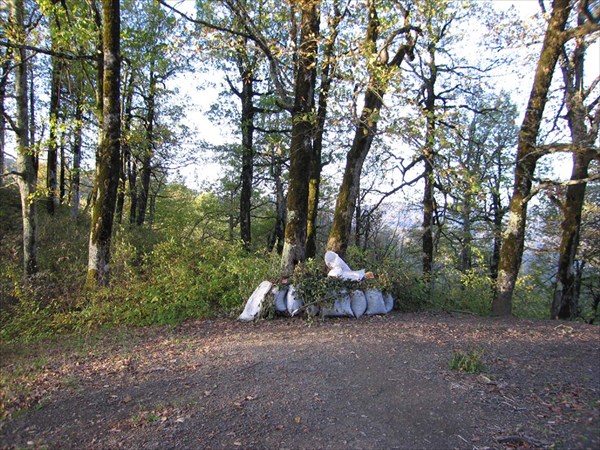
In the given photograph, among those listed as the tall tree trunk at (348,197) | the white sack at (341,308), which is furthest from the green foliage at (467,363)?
the tall tree trunk at (348,197)

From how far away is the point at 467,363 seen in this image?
4160mm

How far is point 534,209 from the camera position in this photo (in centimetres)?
1662

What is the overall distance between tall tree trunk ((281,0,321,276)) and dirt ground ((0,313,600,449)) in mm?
2415

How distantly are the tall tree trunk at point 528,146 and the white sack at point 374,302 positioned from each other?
9.10 ft

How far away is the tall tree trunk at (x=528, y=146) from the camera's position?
25.0 ft

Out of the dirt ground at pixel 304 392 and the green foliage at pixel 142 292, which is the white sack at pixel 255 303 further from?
the dirt ground at pixel 304 392

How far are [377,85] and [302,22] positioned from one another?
303cm

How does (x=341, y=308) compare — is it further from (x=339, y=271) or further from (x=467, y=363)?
(x=467, y=363)

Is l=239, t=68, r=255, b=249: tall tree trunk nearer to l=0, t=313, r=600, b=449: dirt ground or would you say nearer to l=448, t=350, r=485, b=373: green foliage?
l=0, t=313, r=600, b=449: dirt ground

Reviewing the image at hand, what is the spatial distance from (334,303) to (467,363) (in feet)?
9.57

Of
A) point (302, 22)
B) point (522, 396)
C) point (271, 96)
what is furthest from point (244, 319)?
point (271, 96)

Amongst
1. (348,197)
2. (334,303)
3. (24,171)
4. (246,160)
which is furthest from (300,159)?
(246,160)

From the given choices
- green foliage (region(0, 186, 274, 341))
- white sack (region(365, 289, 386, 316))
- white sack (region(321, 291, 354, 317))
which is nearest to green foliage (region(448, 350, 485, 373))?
white sack (region(321, 291, 354, 317))

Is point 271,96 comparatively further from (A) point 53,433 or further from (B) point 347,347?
(A) point 53,433
